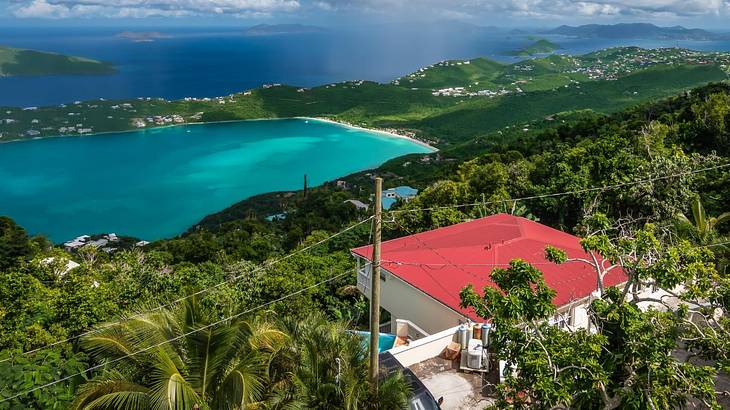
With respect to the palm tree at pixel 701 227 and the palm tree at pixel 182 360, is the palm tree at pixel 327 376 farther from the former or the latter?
the palm tree at pixel 701 227

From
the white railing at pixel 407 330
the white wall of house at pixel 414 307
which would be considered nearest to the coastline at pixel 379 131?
the white wall of house at pixel 414 307

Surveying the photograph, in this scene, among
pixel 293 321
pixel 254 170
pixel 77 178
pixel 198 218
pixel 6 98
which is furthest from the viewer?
pixel 6 98

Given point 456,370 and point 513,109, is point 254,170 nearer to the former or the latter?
point 513,109

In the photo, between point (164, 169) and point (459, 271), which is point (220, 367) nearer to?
point (459, 271)

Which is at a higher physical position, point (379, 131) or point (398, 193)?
point (398, 193)

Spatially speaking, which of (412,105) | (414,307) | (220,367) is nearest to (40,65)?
(412,105)

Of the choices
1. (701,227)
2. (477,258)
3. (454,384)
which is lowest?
(454,384)

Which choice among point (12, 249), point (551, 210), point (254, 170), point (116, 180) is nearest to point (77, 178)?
point (116, 180)
